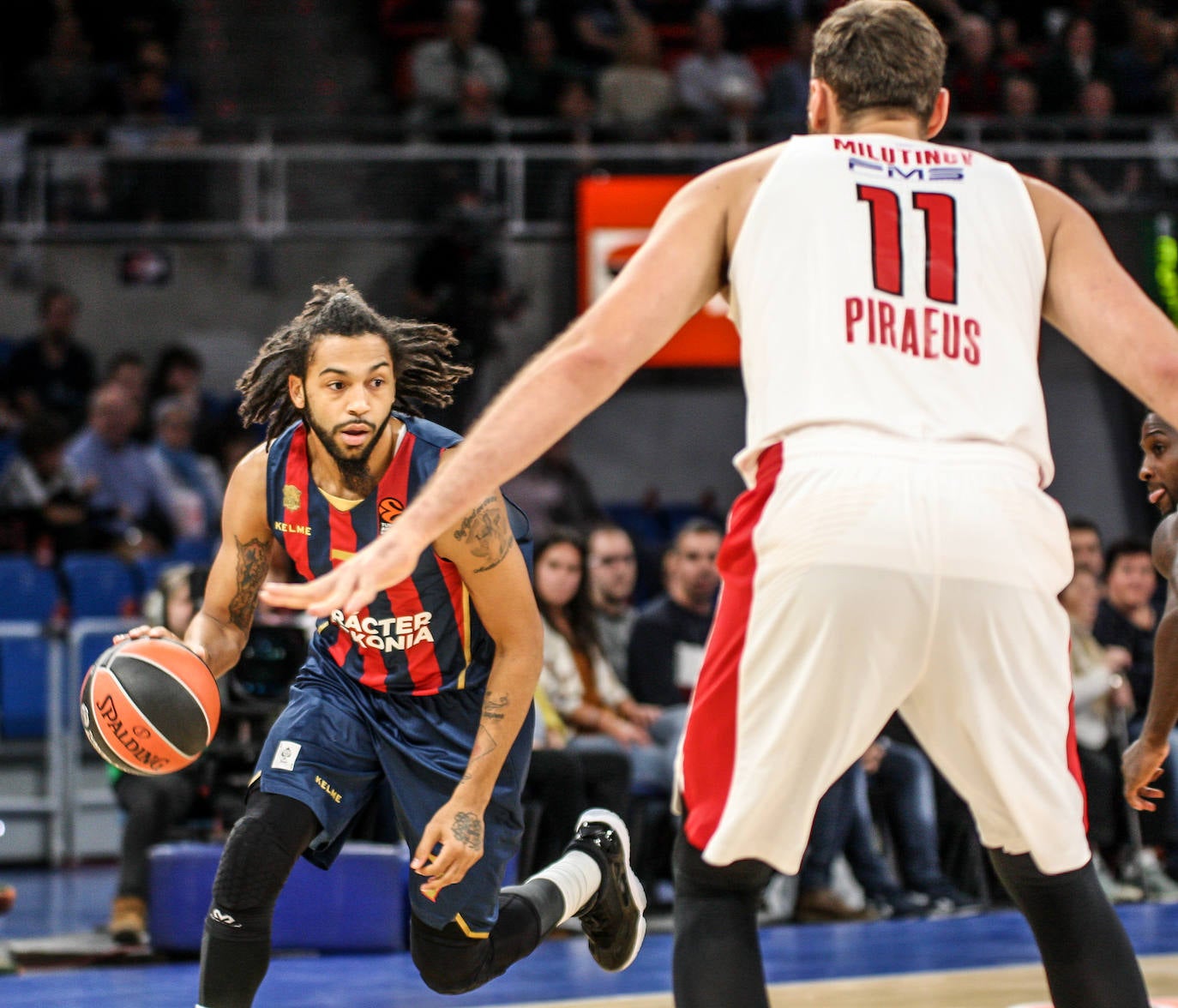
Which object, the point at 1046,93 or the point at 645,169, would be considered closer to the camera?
the point at 645,169

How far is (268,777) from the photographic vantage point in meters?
3.74

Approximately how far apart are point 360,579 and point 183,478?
761 centimetres

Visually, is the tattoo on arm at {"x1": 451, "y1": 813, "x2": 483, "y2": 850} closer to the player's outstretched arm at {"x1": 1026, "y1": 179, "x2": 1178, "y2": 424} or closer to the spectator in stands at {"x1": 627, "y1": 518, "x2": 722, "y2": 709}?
the player's outstretched arm at {"x1": 1026, "y1": 179, "x2": 1178, "y2": 424}

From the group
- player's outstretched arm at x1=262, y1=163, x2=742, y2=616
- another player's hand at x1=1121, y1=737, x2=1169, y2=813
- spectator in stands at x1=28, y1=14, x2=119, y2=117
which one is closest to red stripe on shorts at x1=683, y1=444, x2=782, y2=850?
player's outstretched arm at x1=262, y1=163, x2=742, y2=616

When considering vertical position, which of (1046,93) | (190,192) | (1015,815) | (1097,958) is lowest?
(1097,958)

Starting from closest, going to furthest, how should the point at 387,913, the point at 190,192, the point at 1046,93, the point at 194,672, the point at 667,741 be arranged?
the point at 194,672 < the point at 387,913 < the point at 667,741 < the point at 190,192 < the point at 1046,93

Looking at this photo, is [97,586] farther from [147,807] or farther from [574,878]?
[574,878]

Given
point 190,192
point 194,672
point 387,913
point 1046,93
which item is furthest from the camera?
point 1046,93

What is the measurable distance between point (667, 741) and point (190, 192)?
17.5ft

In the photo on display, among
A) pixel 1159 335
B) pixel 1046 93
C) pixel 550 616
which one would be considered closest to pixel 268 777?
pixel 1159 335

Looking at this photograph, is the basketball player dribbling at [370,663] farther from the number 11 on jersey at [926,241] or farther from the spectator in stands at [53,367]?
the spectator in stands at [53,367]

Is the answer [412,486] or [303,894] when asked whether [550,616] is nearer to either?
[303,894]

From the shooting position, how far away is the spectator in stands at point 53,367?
999 centimetres

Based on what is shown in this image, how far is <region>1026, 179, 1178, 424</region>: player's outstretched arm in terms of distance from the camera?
234 cm
